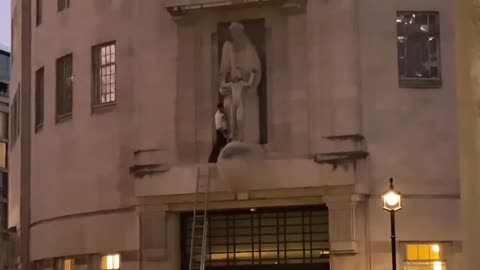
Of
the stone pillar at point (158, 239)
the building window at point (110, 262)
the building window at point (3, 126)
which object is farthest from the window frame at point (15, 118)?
the building window at point (3, 126)

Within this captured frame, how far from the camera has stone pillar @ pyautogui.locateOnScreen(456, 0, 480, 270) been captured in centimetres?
980

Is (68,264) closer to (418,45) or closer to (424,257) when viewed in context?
(424,257)

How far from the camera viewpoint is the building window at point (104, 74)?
2867 centimetres

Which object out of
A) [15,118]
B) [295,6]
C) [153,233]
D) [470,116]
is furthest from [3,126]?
[470,116]

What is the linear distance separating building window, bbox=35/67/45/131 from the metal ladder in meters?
8.04

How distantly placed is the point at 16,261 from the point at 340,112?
14.4 m

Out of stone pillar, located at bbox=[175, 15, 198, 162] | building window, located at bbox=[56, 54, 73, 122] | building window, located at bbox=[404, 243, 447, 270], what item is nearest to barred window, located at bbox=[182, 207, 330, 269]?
stone pillar, located at bbox=[175, 15, 198, 162]

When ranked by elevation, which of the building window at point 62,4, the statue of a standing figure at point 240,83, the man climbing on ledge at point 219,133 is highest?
the building window at point 62,4

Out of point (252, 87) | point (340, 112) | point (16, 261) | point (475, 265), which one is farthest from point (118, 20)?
point (475, 265)

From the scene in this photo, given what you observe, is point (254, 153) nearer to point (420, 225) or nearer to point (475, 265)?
point (420, 225)

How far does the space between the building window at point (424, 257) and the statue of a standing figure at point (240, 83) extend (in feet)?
16.2

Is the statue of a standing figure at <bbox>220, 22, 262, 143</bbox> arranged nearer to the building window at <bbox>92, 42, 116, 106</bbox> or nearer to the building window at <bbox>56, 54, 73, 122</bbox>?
the building window at <bbox>92, 42, 116, 106</bbox>

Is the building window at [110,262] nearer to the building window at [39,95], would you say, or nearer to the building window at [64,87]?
the building window at [64,87]

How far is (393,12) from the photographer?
84.7 feet
